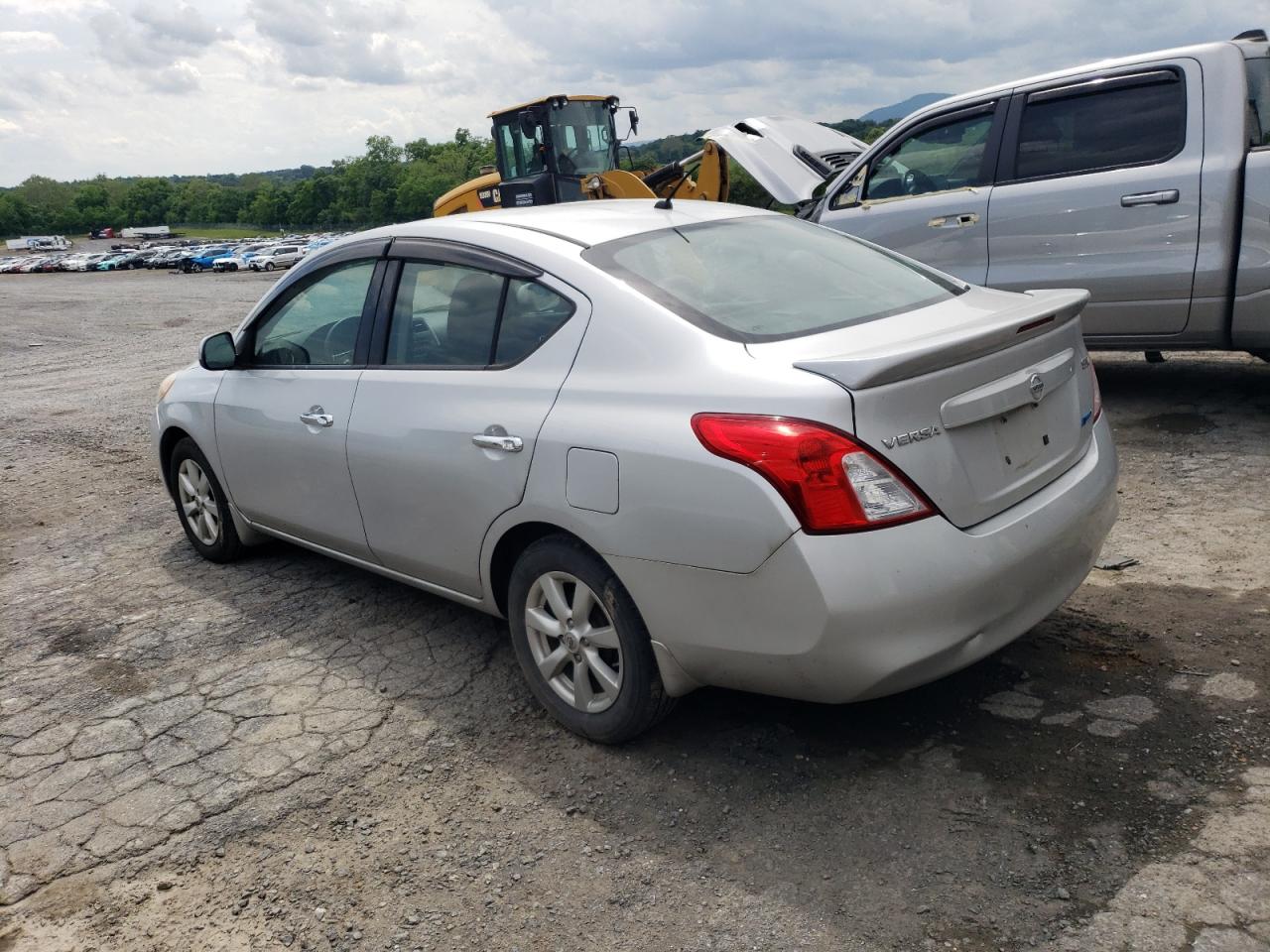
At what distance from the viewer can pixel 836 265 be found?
3.73 metres

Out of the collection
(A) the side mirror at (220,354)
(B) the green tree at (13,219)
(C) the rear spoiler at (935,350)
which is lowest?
(A) the side mirror at (220,354)

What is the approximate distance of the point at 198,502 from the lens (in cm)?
543

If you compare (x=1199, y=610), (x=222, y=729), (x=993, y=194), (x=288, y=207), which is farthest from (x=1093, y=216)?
(x=288, y=207)

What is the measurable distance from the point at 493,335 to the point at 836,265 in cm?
118

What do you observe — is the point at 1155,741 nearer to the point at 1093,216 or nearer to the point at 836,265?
the point at 836,265

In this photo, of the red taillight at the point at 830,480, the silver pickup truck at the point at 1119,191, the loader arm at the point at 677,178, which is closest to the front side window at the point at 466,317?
the red taillight at the point at 830,480

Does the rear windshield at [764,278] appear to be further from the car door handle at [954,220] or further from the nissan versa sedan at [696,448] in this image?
the car door handle at [954,220]

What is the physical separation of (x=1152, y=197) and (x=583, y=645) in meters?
4.60

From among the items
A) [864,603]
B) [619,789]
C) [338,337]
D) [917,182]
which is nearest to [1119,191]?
[917,182]

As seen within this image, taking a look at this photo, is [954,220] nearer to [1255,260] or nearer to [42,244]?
[1255,260]

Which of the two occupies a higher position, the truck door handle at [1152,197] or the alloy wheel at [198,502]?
the truck door handle at [1152,197]

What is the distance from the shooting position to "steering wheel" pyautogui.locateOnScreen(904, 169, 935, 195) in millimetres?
7293

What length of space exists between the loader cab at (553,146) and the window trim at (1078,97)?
419 inches

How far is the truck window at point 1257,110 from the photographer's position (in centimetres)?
589
